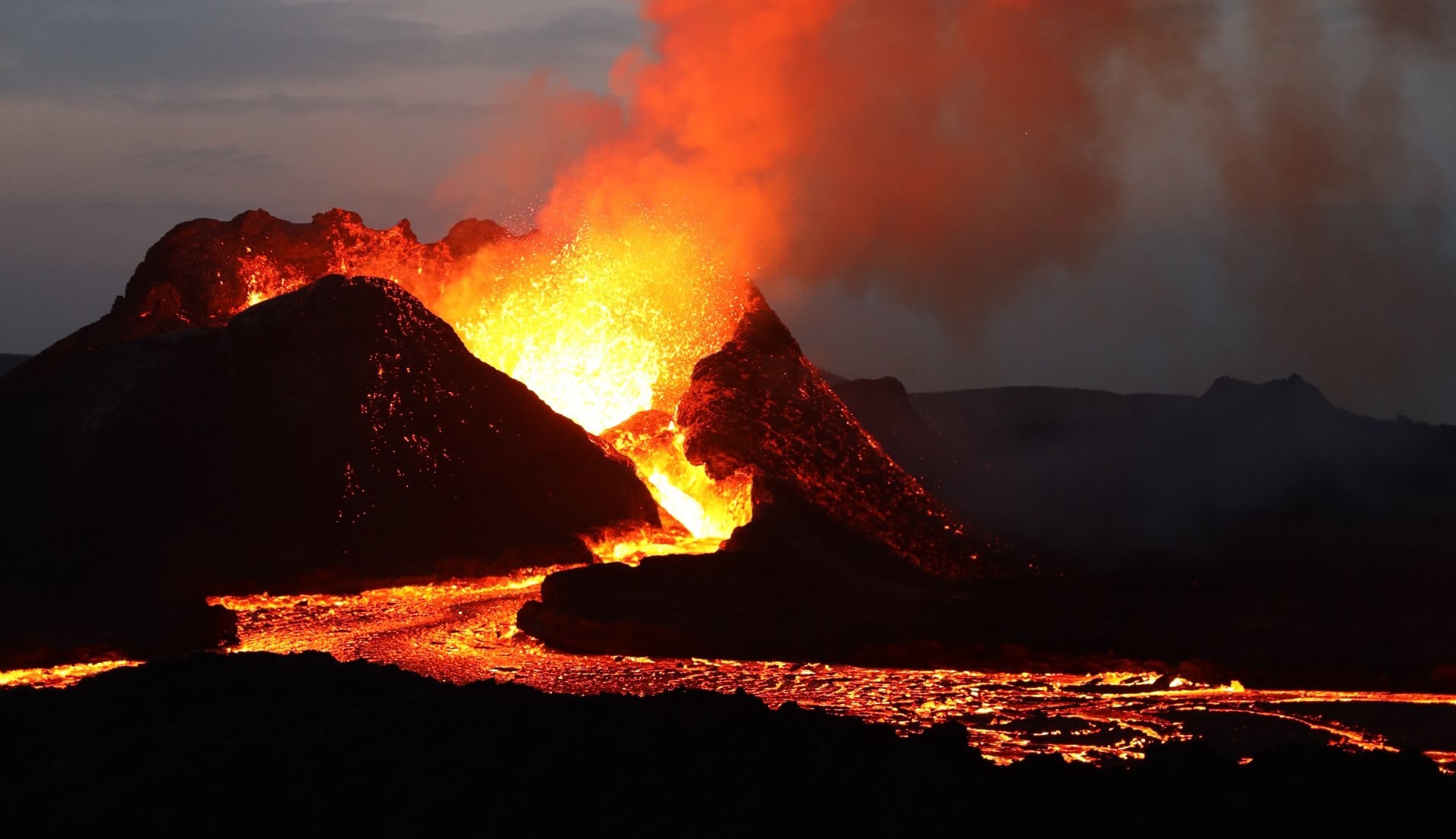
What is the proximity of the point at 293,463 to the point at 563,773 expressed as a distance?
1788 centimetres

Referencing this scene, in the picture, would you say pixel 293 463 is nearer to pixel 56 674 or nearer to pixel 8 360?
pixel 56 674

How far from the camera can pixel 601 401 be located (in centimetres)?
4219

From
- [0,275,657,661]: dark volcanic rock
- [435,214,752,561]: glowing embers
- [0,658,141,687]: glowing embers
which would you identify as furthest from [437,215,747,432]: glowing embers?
[0,658,141,687]: glowing embers

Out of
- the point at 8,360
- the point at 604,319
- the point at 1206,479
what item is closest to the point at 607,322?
the point at 604,319

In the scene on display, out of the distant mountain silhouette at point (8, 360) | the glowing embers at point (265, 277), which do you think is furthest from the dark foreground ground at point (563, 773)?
the distant mountain silhouette at point (8, 360)

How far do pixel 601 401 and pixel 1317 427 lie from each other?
33.0m

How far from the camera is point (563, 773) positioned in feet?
57.9

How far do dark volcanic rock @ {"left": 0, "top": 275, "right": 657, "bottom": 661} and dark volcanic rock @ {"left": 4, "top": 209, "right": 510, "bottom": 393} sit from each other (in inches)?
116

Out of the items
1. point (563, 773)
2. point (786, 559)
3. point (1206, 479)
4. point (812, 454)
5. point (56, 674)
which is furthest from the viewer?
point (1206, 479)

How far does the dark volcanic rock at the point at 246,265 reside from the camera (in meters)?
40.4

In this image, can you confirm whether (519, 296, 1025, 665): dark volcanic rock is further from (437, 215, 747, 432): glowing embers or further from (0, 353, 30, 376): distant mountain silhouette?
(0, 353, 30, 376): distant mountain silhouette

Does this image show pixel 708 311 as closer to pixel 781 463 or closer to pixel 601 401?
pixel 601 401

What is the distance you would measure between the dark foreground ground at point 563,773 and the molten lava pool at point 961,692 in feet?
9.32

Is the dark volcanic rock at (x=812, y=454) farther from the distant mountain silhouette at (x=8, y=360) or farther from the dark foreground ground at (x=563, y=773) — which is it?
the distant mountain silhouette at (x=8, y=360)
